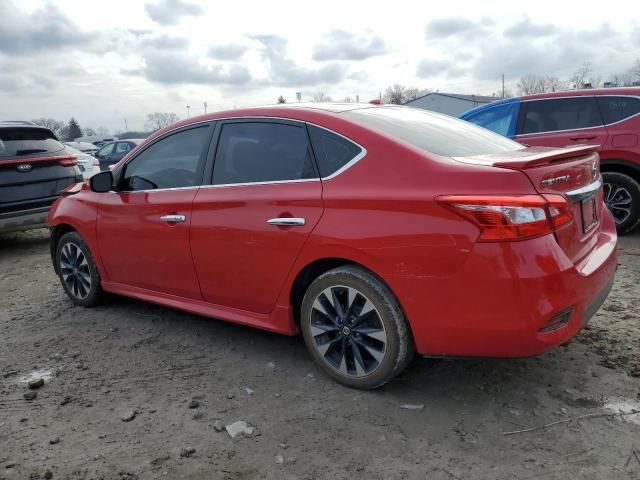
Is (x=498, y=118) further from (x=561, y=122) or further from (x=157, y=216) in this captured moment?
(x=157, y=216)

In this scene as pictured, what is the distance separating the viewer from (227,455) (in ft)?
8.81

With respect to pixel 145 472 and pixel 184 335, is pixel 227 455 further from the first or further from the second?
pixel 184 335

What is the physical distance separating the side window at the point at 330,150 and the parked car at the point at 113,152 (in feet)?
52.7

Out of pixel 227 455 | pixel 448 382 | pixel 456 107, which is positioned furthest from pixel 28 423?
pixel 456 107

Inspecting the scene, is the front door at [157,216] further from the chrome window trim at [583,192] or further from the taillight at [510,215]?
the chrome window trim at [583,192]

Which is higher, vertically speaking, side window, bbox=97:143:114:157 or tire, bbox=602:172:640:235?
side window, bbox=97:143:114:157

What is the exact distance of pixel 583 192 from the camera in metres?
2.97

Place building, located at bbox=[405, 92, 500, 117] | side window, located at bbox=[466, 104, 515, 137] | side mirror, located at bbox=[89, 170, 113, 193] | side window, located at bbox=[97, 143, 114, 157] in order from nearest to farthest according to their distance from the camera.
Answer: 1. side mirror, located at bbox=[89, 170, 113, 193]
2. side window, located at bbox=[466, 104, 515, 137]
3. side window, located at bbox=[97, 143, 114, 157]
4. building, located at bbox=[405, 92, 500, 117]

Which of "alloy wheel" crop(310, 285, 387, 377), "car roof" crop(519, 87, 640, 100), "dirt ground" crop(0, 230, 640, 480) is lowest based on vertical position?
"dirt ground" crop(0, 230, 640, 480)

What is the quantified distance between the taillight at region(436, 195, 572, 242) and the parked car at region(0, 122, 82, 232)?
6.39 metres

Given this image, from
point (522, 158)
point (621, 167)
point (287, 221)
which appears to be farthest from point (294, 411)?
point (621, 167)

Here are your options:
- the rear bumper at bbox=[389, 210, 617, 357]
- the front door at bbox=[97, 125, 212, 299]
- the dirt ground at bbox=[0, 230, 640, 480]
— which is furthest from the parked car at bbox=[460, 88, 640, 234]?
the front door at bbox=[97, 125, 212, 299]

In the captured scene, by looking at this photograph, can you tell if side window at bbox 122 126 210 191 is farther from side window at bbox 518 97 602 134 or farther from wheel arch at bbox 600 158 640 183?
wheel arch at bbox 600 158 640 183

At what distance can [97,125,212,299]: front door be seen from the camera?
12.8ft
